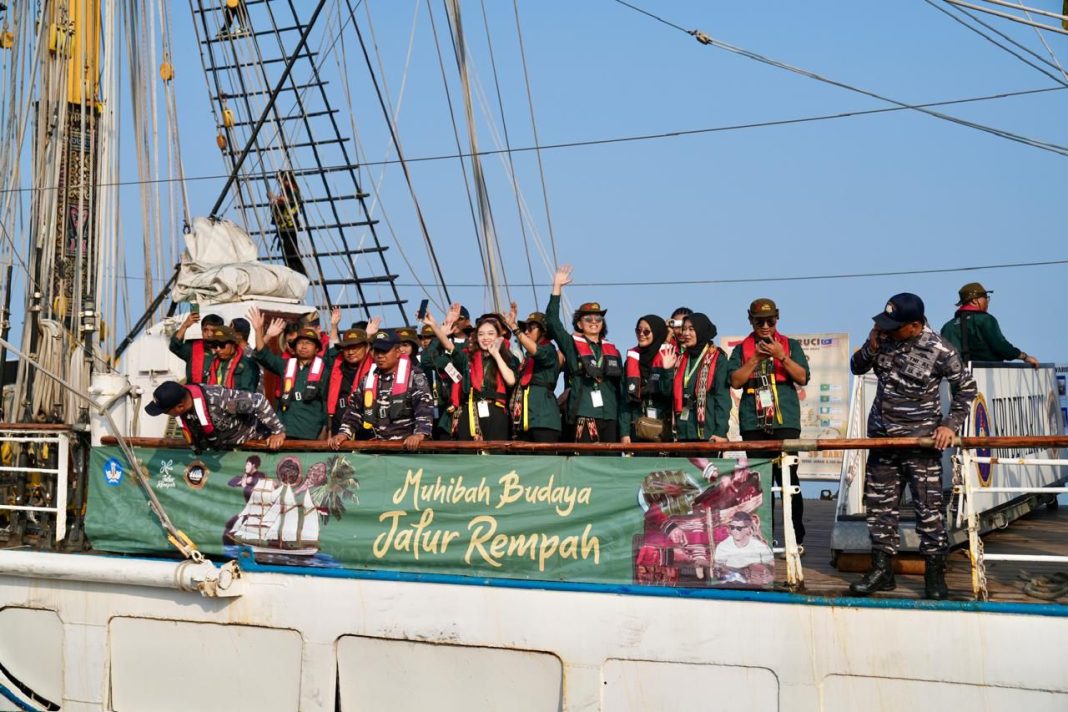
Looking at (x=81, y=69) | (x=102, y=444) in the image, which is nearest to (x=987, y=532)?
(x=102, y=444)

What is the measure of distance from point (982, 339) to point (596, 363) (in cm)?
330

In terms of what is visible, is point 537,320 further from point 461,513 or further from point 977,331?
point 977,331

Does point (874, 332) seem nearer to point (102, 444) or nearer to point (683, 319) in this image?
point (683, 319)

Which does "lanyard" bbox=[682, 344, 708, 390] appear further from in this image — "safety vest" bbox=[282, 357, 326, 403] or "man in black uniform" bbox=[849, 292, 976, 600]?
"safety vest" bbox=[282, 357, 326, 403]

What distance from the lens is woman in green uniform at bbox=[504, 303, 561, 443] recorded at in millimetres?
8062

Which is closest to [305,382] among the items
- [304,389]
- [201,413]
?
[304,389]

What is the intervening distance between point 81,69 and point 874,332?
10896 millimetres

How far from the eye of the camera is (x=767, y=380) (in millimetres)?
7508

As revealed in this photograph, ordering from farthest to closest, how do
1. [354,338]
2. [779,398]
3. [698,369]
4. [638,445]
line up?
[354,338], [698,369], [779,398], [638,445]

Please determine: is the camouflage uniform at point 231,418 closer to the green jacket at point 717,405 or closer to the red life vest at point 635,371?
the red life vest at point 635,371

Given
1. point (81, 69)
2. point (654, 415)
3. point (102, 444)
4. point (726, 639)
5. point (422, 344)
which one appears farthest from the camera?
point (81, 69)

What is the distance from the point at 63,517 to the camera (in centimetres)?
868

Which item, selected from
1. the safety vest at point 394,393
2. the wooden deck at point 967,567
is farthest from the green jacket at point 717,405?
the safety vest at point 394,393

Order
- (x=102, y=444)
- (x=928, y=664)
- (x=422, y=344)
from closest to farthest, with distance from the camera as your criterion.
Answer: (x=928, y=664)
(x=102, y=444)
(x=422, y=344)
